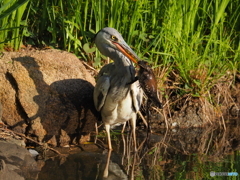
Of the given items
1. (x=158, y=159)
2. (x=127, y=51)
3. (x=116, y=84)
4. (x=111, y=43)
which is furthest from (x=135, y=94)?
(x=158, y=159)

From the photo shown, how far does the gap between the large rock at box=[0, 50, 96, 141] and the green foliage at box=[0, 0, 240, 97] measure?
80 cm

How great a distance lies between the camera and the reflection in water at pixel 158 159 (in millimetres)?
4496

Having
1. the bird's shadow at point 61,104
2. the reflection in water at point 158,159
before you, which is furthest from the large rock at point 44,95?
the reflection in water at point 158,159

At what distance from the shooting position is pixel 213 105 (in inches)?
269

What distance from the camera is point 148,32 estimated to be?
693 centimetres

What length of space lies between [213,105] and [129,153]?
79.6 inches

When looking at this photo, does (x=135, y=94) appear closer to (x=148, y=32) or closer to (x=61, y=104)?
(x=61, y=104)

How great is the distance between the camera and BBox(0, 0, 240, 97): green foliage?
6453 millimetres

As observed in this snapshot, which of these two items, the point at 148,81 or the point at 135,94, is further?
the point at 135,94

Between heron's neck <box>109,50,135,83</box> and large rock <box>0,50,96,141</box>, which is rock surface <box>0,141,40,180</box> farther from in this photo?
heron's neck <box>109,50,135,83</box>

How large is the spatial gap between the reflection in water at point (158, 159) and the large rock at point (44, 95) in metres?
0.48

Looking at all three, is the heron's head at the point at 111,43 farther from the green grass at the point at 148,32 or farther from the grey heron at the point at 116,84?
the green grass at the point at 148,32

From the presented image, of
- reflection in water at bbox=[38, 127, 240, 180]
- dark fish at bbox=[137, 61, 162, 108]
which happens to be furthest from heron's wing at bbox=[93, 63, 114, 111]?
dark fish at bbox=[137, 61, 162, 108]

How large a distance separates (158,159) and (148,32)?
248cm
